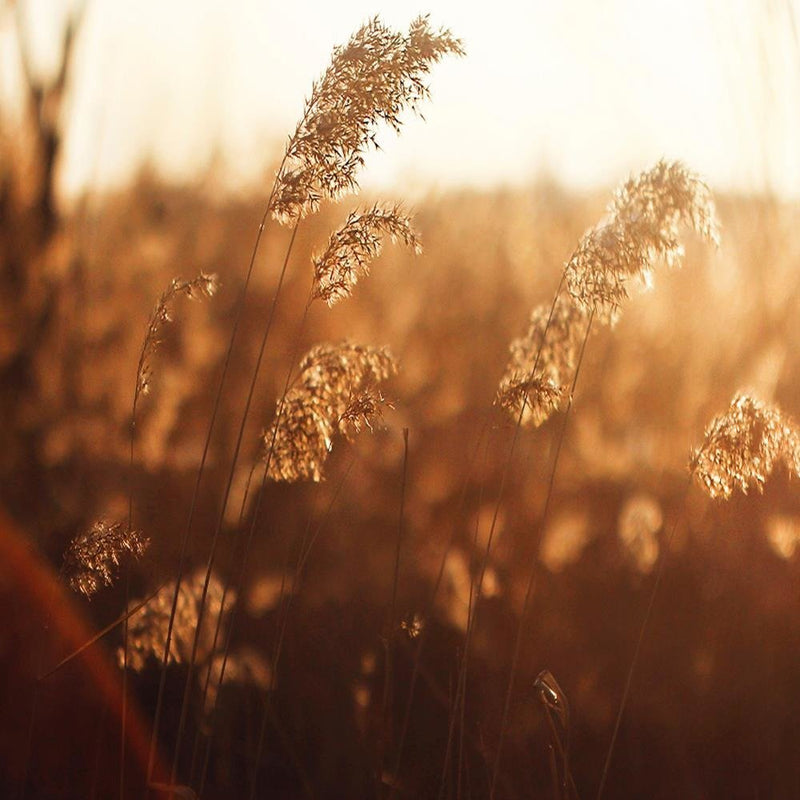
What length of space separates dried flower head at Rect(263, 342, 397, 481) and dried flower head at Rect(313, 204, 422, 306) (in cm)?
9

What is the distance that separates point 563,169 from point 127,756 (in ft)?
4.52

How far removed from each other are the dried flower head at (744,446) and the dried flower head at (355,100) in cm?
55

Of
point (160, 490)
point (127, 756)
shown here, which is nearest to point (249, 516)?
point (160, 490)

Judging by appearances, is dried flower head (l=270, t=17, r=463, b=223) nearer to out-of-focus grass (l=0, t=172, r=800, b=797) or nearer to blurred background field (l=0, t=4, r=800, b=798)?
blurred background field (l=0, t=4, r=800, b=798)

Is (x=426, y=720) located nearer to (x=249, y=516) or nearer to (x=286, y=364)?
(x=249, y=516)

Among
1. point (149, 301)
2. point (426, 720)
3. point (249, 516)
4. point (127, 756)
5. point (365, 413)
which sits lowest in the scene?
point (127, 756)

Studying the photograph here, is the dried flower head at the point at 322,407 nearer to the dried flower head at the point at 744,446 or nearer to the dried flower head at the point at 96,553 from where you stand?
the dried flower head at the point at 96,553

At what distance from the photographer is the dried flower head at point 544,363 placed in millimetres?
1160

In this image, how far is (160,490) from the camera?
167 cm

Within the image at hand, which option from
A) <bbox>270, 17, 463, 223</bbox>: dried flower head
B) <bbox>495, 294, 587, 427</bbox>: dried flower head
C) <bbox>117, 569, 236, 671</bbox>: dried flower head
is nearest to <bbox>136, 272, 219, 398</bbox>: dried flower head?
<bbox>270, 17, 463, 223</bbox>: dried flower head

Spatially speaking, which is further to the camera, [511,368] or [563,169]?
[563,169]

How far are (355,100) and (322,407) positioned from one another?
37 centimetres

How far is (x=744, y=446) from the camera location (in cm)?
111

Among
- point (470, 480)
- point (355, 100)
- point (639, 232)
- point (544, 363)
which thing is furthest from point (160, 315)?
point (470, 480)
